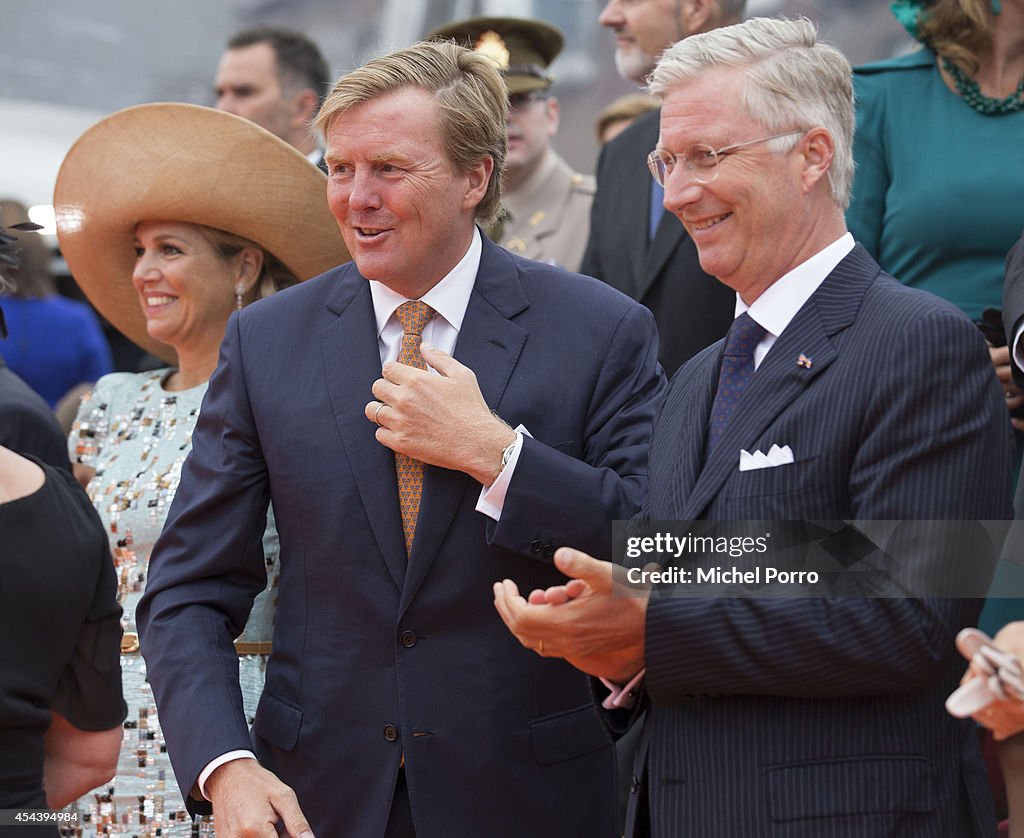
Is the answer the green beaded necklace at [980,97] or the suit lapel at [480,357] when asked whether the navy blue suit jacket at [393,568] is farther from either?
the green beaded necklace at [980,97]

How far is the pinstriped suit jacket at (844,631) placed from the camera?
225cm

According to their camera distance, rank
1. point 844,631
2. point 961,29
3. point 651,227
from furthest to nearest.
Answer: point 651,227, point 961,29, point 844,631

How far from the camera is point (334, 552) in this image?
299cm

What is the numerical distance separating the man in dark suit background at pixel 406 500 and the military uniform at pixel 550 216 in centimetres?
263

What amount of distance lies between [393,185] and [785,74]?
89 cm

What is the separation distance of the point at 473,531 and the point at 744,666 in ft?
2.73

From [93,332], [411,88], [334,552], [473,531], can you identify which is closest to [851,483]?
[473,531]

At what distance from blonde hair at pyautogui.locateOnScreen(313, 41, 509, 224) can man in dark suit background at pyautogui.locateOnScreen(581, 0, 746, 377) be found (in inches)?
42.3

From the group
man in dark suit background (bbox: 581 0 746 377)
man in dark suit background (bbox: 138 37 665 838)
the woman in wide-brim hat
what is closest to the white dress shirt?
man in dark suit background (bbox: 138 37 665 838)

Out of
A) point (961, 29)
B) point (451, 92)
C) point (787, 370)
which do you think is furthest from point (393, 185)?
point (961, 29)

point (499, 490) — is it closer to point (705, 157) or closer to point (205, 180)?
point (705, 157)

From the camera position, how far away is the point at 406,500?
300 cm

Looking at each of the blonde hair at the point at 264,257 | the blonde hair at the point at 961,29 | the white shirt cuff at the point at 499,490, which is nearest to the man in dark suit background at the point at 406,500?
the white shirt cuff at the point at 499,490

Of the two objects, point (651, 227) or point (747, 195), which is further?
point (651, 227)
